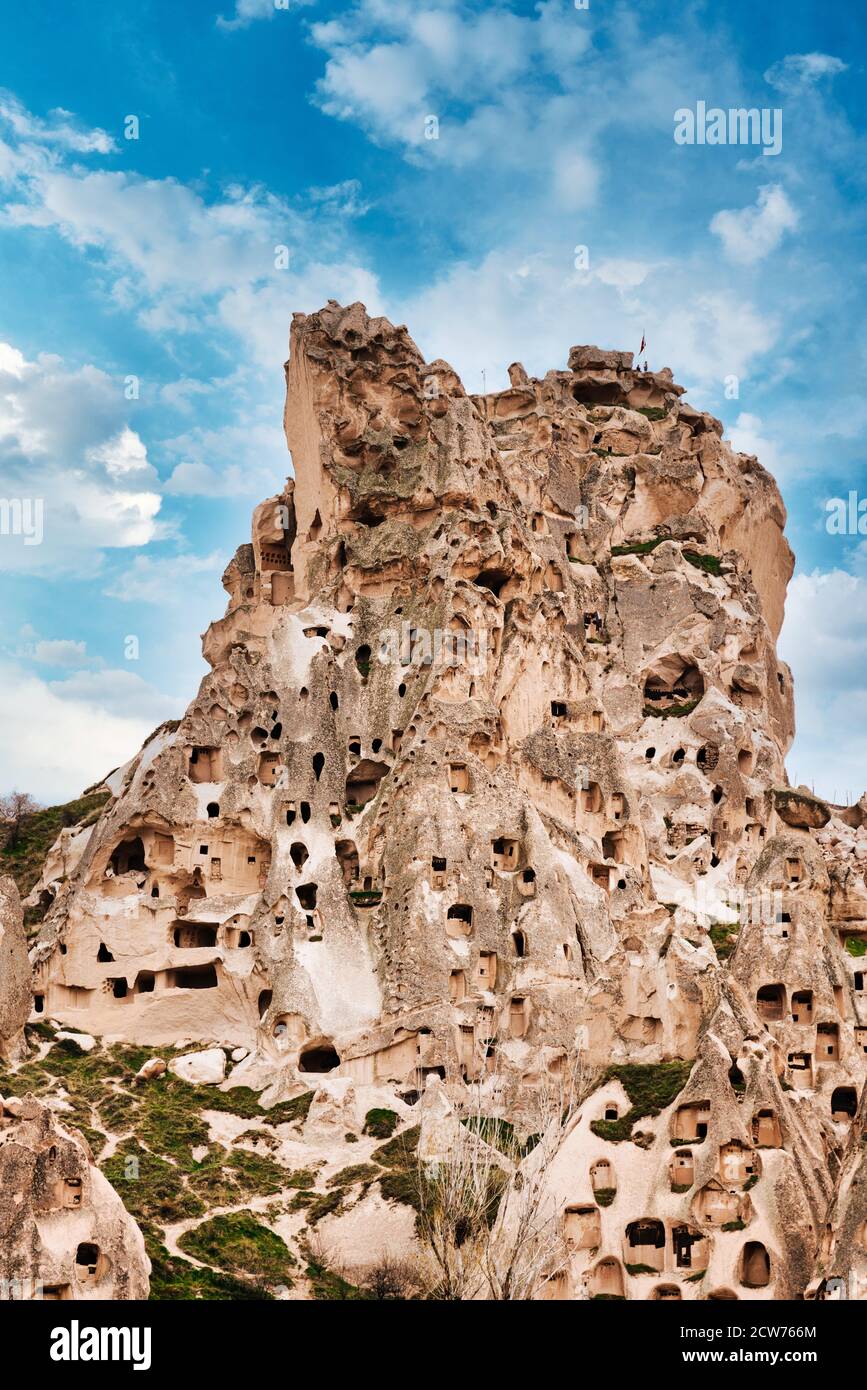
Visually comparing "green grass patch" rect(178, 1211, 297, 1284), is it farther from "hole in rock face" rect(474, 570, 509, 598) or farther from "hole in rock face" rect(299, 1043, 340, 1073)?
"hole in rock face" rect(474, 570, 509, 598)

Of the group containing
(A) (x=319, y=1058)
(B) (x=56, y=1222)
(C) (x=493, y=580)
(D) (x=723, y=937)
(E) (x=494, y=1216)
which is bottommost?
(E) (x=494, y=1216)

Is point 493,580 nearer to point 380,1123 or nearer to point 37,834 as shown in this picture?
point 37,834

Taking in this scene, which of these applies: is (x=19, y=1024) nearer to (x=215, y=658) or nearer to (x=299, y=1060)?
(x=299, y=1060)

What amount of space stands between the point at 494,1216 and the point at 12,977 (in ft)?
68.7

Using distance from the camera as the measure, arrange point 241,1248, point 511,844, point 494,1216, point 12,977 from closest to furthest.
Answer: point 494,1216 → point 241,1248 → point 12,977 → point 511,844

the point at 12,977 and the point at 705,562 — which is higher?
the point at 705,562

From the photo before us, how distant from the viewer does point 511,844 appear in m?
58.1

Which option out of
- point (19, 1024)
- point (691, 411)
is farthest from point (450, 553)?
point (691, 411)

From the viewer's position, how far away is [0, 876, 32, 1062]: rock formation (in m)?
50.9

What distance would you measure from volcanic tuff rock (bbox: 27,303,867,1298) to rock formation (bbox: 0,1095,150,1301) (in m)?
10.8

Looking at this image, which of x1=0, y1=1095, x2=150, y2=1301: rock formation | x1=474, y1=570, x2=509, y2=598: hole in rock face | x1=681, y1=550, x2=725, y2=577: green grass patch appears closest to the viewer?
x1=0, y1=1095, x2=150, y2=1301: rock formation

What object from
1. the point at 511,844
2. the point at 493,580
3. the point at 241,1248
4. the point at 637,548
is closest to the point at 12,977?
the point at 241,1248

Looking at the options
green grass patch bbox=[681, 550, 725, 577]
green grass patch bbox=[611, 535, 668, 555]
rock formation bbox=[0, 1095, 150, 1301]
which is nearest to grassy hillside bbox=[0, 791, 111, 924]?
green grass patch bbox=[611, 535, 668, 555]

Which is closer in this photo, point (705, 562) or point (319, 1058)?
point (319, 1058)
